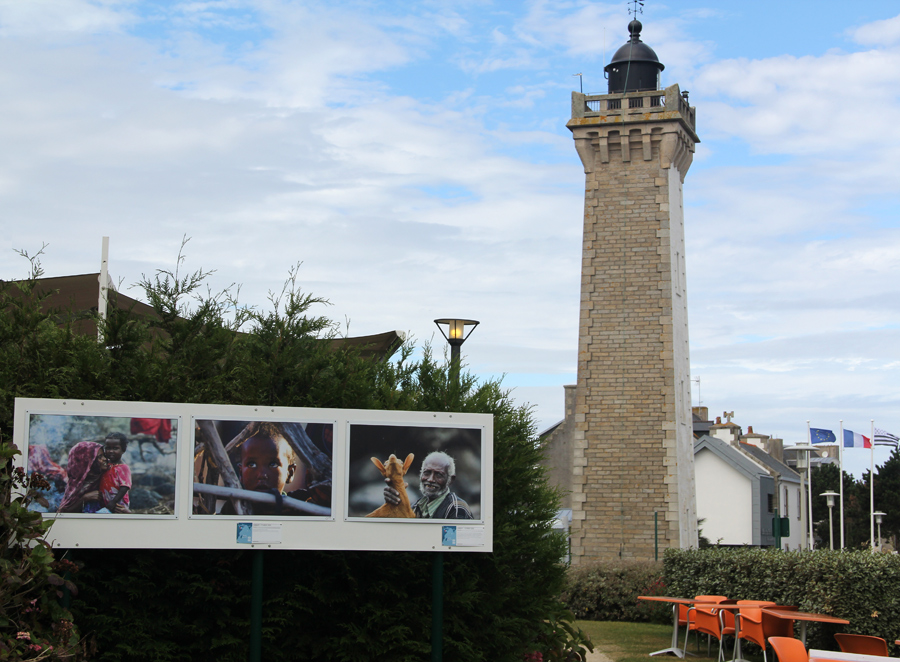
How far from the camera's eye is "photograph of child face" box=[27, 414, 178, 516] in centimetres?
686

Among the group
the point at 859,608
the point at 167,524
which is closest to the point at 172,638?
the point at 167,524

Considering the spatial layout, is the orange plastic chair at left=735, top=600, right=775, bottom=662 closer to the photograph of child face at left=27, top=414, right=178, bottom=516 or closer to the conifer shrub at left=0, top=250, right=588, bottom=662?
the conifer shrub at left=0, top=250, right=588, bottom=662

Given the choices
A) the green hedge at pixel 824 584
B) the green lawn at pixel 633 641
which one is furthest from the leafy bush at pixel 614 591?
the green hedge at pixel 824 584

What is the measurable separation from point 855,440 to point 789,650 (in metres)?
33.2

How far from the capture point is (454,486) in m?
7.58

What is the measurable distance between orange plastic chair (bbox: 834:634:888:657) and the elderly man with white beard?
5.55 meters

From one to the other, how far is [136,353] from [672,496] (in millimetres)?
17939

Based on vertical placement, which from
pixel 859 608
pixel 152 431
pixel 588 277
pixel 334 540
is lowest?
pixel 859 608

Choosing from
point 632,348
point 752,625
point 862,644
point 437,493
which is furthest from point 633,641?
point 437,493

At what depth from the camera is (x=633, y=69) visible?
27219 mm

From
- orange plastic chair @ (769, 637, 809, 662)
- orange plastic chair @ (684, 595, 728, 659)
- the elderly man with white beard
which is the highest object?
the elderly man with white beard

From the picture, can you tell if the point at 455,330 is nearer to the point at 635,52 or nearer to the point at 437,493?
the point at 437,493

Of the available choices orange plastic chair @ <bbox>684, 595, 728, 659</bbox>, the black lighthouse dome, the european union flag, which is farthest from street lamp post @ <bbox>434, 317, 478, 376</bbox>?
the european union flag

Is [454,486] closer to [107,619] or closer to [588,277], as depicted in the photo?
[107,619]
